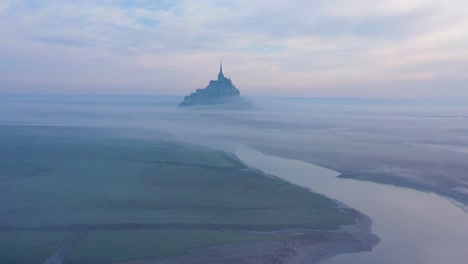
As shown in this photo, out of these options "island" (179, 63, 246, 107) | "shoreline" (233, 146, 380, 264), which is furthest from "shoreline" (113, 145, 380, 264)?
"island" (179, 63, 246, 107)

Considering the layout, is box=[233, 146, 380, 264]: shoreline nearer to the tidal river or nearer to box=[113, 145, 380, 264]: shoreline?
box=[113, 145, 380, 264]: shoreline

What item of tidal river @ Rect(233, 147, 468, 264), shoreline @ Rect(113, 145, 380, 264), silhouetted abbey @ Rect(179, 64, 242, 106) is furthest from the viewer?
silhouetted abbey @ Rect(179, 64, 242, 106)

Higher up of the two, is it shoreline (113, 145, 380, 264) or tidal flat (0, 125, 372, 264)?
tidal flat (0, 125, 372, 264)

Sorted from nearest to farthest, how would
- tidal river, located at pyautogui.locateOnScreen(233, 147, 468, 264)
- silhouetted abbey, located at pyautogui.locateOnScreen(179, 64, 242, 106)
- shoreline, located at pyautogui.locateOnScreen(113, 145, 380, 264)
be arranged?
shoreline, located at pyautogui.locateOnScreen(113, 145, 380, 264) < tidal river, located at pyautogui.locateOnScreen(233, 147, 468, 264) < silhouetted abbey, located at pyautogui.locateOnScreen(179, 64, 242, 106)

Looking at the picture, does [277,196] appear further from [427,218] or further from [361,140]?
[361,140]

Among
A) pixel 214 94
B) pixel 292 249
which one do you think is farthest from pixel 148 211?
pixel 214 94

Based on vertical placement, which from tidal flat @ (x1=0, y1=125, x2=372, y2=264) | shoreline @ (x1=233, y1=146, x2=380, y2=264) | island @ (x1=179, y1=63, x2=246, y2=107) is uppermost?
island @ (x1=179, y1=63, x2=246, y2=107)

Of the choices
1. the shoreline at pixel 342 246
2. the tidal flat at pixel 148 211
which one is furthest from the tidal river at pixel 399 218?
the tidal flat at pixel 148 211
